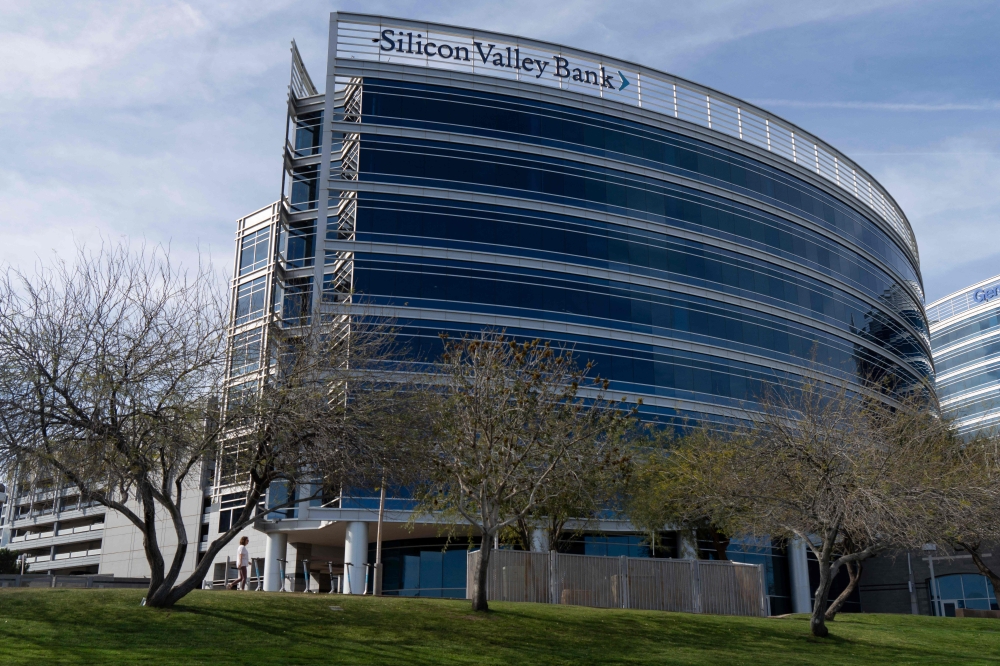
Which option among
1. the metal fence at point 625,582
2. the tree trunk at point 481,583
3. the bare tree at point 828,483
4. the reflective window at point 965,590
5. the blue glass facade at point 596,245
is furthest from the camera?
the reflective window at point 965,590

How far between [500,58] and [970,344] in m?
66.8

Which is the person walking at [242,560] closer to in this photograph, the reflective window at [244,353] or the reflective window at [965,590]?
the reflective window at [244,353]

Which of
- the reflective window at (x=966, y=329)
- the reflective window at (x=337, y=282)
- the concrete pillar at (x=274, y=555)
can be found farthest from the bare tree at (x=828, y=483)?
the reflective window at (x=966, y=329)

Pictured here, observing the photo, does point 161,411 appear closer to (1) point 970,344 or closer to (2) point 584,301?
(2) point 584,301

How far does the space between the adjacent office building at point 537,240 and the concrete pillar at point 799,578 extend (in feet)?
0.36

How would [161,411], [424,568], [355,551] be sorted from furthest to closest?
[424,568], [355,551], [161,411]

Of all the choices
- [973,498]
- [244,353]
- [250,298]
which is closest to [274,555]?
[250,298]

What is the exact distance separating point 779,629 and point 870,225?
43.6 m

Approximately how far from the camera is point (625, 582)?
27641 millimetres

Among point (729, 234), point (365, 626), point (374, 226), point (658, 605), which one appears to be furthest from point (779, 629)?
point (729, 234)

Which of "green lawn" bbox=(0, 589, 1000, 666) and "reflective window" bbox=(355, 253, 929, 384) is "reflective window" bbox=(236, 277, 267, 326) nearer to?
"reflective window" bbox=(355, 253, 929, 384)

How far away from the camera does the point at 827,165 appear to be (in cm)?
6006

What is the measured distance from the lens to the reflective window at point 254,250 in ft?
172

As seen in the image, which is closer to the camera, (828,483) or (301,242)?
(828,483)
